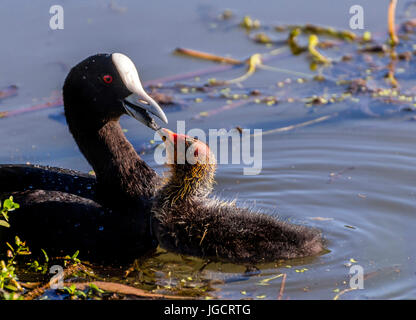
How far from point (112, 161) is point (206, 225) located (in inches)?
36.0

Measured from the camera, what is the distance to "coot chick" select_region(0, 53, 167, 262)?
5352 mm

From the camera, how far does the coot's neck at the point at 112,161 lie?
18.3ft

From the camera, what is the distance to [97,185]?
569 centimetres

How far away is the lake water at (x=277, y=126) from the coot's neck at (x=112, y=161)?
1.94ft

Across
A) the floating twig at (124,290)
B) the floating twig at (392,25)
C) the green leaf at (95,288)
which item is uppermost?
the floating twig at (392,25)

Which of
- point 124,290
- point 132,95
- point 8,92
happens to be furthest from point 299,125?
point 124,290

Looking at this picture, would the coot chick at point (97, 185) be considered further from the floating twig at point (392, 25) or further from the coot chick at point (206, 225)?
the floating twig at point (392, 25)

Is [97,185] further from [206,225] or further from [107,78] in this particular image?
[206,225]

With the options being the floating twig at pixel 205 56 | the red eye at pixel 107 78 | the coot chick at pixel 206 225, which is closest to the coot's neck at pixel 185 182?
the coot chick at pixel 206 225

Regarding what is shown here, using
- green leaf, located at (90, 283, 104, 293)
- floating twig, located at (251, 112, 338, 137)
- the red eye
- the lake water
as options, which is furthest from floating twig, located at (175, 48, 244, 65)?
green leaf, located at (90, 283, 104, 293)

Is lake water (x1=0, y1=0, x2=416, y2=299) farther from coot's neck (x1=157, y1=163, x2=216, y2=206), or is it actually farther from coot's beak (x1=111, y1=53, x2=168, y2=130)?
coot's beak (x1=111, y1=53, x2=168, y2=130)

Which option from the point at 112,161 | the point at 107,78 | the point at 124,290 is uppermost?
the point at 107,78

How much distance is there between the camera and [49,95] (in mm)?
8062
